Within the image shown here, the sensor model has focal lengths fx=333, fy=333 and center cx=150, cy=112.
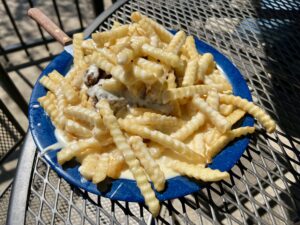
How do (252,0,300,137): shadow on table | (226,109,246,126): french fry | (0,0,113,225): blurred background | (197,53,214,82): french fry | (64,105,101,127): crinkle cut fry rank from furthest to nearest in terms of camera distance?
(0,0,113,225): blurred background < (252,0,300,137): shadow on table < (197,53,214,82): french fry < (226,109,246,126): french fry < (64,105,101,127): crinkle cut fry

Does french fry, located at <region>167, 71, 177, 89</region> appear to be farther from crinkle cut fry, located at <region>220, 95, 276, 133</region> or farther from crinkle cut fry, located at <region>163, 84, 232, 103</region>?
crinkle cut fry, located at <region>220, 95, 276, 133</region>

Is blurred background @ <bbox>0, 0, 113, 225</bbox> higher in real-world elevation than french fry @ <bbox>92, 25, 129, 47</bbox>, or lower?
lower

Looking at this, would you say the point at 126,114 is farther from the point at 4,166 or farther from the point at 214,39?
the point at 4,166

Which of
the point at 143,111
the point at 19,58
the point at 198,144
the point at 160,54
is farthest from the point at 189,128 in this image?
the point at 19,58

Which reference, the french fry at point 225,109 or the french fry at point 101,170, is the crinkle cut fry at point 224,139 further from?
the french fry at point 101,170

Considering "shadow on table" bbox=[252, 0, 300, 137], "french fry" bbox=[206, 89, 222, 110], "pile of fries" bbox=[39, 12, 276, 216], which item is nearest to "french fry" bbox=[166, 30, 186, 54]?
"pile of fries" bbox=[39, 12, 276, 216]

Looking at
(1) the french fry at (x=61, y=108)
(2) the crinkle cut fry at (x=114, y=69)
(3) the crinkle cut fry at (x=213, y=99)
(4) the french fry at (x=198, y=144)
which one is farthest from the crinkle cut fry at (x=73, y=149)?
(3) the crinkle cut fry at (x=213, y=99)

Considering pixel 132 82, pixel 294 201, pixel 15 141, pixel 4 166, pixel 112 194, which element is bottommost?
pixel 4 166

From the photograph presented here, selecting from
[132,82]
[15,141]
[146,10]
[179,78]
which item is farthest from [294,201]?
[15,141]
